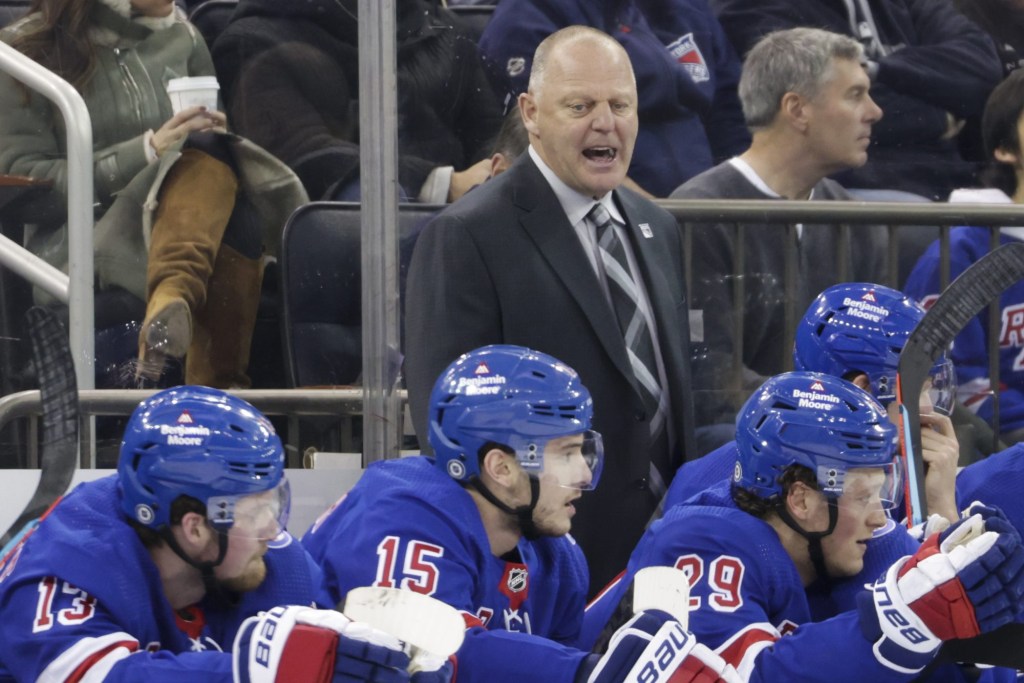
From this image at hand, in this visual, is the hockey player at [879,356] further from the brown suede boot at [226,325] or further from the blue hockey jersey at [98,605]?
the blue hockey jersey at [98,605]

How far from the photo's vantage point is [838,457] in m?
2.88

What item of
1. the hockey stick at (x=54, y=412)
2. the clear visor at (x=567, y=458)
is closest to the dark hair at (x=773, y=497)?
the clear visor at (x=567, y=458)

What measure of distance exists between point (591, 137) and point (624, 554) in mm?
824

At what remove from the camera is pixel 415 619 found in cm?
225

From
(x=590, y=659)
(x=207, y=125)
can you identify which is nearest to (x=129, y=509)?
(x=590, y=659)

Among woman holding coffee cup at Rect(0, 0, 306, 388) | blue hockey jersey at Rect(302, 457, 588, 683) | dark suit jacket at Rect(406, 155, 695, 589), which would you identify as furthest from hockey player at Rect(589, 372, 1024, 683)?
woman holding coffee cup at Rect(0, 0, 306, 388)

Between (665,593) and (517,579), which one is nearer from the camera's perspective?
(665,593)

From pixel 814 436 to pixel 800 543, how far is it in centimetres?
19

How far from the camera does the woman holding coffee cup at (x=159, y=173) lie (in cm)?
360

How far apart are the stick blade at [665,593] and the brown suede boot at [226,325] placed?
57.2 inches

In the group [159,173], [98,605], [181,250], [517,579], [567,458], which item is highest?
[159,173]

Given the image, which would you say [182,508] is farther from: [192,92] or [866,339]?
[866,339]

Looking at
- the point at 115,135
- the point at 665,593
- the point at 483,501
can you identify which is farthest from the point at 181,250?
the point at 665,593

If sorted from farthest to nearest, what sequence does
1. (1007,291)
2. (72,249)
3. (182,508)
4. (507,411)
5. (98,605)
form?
1. (1007,291)
2. (72,249)
3. (507,411)
4. (182,508)
5. (98,605)
